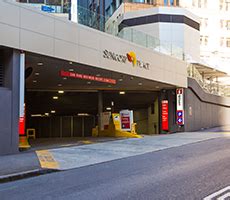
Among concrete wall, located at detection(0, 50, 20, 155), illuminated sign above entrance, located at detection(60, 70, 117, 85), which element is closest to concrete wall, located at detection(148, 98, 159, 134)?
illuminated sign above entrance, located at detection(60, 70, 117, 85)

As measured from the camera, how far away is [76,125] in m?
38.2

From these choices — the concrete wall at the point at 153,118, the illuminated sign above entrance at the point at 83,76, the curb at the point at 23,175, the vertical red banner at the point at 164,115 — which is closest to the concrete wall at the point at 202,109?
the vertical red banner at the point at 164,115

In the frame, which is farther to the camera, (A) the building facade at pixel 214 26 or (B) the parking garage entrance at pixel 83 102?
(A) the building facade at pixel 214 26

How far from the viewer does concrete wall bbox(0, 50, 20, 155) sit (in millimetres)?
14672

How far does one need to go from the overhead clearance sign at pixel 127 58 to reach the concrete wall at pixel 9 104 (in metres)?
6.74

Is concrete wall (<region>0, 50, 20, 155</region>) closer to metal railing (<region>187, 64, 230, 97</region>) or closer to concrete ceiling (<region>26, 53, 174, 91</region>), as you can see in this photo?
concrete ceiling (<region>26, 53, 174, 91</region>)

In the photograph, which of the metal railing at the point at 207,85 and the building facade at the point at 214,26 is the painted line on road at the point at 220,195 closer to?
the metal railing at the point at 207,85

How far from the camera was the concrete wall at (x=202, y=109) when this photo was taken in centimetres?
3177

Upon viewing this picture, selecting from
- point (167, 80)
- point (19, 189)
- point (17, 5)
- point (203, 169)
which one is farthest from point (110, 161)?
point (167, 80)

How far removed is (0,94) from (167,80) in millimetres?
16274

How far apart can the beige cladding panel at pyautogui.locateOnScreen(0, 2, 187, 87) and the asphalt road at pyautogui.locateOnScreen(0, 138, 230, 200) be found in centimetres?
649

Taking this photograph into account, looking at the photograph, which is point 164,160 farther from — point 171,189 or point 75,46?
point 75,46

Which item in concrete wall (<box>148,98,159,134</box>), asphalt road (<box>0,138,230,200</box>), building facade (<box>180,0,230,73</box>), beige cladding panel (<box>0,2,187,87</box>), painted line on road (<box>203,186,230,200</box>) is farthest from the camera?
building facade (<box>180,0,230,73</box>)

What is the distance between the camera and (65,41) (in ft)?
58.8
